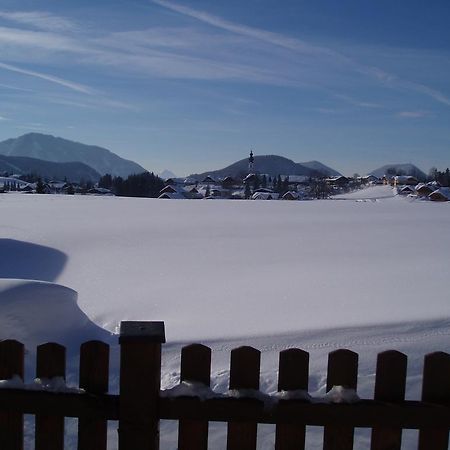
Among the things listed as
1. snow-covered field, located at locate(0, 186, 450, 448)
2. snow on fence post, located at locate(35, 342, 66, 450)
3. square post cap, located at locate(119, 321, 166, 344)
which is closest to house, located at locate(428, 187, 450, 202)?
snow-covered field, located at locate(0, 186, 450, 448)

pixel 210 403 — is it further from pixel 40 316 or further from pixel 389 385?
pixel 40 316

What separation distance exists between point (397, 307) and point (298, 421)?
12.8 ft

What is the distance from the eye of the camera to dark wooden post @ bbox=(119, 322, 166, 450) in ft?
6.24

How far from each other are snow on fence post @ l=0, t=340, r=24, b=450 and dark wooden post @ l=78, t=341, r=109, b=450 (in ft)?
0.82

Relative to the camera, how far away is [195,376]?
195 cm

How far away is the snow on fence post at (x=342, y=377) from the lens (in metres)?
1.94

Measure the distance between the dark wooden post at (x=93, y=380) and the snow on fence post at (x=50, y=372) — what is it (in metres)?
0.08

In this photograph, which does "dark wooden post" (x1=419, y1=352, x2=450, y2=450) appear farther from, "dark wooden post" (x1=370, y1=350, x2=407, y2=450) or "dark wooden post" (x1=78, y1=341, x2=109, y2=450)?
"dark wooden post" (x1=78, y1=341, x2=109, y2=450)

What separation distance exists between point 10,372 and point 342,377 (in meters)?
1.27

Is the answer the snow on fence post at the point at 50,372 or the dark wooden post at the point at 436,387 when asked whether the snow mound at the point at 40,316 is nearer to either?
the snow on fence post at the point at 50,372

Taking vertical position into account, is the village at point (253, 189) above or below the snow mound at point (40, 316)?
above

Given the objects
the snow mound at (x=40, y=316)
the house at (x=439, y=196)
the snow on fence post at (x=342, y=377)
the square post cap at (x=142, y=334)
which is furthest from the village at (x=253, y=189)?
the square post cap at (x=142, y=334)

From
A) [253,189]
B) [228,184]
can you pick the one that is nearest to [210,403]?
[253,189]

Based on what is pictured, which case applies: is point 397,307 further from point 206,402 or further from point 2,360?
point 2,360
